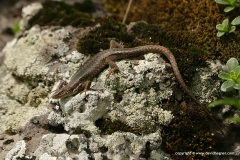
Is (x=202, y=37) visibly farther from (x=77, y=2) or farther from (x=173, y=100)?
(x=77, y=2)

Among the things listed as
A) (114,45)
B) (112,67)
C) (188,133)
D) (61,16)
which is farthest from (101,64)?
(61,16)

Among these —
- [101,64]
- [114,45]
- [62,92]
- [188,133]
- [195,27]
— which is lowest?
[188,133]

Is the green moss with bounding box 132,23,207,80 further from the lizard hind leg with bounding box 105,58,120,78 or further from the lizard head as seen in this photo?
the lizard head

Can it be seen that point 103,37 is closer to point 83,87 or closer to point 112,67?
point 112,67

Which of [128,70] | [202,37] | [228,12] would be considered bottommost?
[128,70]

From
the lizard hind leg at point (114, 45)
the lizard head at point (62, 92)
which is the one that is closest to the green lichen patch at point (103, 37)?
the lizard hind leg at point (114, 45)

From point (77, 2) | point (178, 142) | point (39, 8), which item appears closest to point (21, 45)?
point (39, 8)
